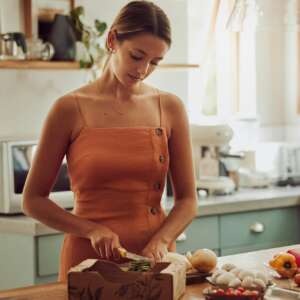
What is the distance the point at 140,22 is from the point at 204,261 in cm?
67

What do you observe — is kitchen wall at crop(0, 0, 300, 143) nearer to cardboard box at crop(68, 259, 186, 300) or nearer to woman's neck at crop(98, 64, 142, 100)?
woman's neck at crop(98, 64, 142, 100)

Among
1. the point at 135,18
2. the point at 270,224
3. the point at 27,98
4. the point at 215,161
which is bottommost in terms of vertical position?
the point at 270,224

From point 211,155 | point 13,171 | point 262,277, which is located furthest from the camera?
point 211,155

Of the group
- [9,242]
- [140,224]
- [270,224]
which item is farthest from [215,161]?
[140,224]

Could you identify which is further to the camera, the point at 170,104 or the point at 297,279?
the point at 170,104

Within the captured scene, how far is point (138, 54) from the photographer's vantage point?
2074mm

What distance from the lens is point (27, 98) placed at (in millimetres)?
3754

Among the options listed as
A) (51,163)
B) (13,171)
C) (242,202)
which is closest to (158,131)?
(51,163)

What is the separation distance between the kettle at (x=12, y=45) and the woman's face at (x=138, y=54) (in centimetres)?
149

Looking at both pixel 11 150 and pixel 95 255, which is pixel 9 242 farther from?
pixel 95 255

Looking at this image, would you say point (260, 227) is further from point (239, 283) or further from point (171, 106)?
point (239, 283)

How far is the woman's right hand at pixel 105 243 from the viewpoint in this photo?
1989 mm

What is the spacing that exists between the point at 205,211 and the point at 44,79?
102 centimetres

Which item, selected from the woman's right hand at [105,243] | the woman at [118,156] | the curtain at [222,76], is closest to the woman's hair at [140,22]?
the woman at [118,156]
